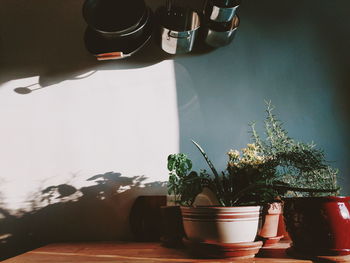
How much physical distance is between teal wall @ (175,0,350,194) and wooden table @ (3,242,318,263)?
451 millimetres

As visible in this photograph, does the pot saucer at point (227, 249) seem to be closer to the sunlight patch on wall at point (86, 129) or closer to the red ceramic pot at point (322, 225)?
the red ceramic pot at point (322, 225)

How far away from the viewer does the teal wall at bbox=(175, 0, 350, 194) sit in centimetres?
138

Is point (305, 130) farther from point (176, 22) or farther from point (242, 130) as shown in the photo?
point (176, 22)

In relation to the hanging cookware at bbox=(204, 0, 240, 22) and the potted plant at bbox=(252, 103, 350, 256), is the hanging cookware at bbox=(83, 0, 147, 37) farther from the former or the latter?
the potted plant at bbox=(252, 103, 350, 256)

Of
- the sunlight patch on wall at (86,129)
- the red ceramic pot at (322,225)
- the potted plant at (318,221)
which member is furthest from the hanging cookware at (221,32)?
the red ceramic pot at (322,225)

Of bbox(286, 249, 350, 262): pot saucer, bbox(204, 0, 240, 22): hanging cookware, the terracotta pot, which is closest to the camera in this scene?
bbox(286, 249, 350, 262): pot saucer

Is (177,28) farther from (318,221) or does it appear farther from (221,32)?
(318,221)

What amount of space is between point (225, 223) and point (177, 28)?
3.05ft

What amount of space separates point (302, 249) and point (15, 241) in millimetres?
1169

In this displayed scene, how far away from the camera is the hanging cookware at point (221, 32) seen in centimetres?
137

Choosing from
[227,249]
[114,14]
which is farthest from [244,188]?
[114,14]

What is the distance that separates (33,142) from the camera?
1.39 meters

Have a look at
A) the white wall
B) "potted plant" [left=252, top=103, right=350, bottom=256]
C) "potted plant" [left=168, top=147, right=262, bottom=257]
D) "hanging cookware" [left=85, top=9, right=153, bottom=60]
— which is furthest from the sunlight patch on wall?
"potted plant" [left=252, top=103, right=350, bottom=256]

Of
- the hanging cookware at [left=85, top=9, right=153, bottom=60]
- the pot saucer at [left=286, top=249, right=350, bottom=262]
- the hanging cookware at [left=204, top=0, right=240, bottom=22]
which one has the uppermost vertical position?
the hanging cookware at [left=204, top=0, right=240, bottom=22]
